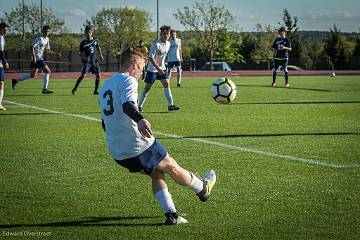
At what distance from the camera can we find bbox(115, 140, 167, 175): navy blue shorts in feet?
19.2

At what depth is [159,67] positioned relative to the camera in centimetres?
1664

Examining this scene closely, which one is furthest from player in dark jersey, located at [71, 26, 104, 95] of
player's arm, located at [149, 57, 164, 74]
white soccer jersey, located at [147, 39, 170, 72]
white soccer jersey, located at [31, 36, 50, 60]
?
player's arm, located at [149, 57, 164, 74]

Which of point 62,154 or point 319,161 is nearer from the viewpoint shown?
point 319,161

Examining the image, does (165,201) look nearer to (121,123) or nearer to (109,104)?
(121,123)

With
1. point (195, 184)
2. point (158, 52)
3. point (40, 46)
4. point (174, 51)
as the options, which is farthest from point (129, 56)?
point (174, 51)

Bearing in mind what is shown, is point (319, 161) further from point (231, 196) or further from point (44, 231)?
point (44, 231)

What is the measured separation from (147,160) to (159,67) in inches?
430

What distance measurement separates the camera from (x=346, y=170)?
8242mm

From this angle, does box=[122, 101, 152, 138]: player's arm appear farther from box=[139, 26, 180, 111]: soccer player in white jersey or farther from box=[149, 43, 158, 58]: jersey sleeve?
box=[149, 43, 158, 58]: jersey sleeve

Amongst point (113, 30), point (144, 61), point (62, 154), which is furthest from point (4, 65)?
point (113, 30)

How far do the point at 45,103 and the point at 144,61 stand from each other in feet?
46.6

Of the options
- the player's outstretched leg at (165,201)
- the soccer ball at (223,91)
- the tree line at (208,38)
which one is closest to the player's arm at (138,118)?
the player's outstretched leg at (165,201)

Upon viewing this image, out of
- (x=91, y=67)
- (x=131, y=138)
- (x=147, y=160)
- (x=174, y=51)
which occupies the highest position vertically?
(x=174, y=51)

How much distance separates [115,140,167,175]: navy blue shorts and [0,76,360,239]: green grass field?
0.51 meters
